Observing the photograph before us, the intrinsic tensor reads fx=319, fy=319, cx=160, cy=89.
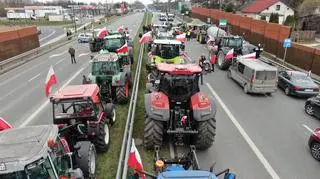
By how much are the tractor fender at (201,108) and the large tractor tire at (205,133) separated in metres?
0.23

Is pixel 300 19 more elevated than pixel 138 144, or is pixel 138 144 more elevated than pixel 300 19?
pixel 300 19

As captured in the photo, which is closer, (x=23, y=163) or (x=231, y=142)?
(x=23, y=163)

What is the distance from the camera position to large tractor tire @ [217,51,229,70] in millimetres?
25163

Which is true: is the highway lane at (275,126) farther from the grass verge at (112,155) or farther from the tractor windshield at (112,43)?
the tractor windshield at (112,43)

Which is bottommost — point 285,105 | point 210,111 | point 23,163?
point 285,105

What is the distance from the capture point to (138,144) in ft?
38.4

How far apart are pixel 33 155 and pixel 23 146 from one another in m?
0.44

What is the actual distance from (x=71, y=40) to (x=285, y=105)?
36.5m

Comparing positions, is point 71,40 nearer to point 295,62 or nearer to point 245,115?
point 295,62

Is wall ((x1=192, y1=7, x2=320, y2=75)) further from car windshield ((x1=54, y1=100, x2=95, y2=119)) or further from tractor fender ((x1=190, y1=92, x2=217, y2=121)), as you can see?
car windshield ((x1=54, y1=100, x2=95, y2=119))

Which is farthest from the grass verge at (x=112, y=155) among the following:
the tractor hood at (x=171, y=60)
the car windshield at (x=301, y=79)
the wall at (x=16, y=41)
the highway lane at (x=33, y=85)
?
the wall at (x=16, y=41)

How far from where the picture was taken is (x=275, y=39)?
1256 inches

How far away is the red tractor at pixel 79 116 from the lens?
32.7ft

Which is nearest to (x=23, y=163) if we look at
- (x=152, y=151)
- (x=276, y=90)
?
(x=152, y=151)
